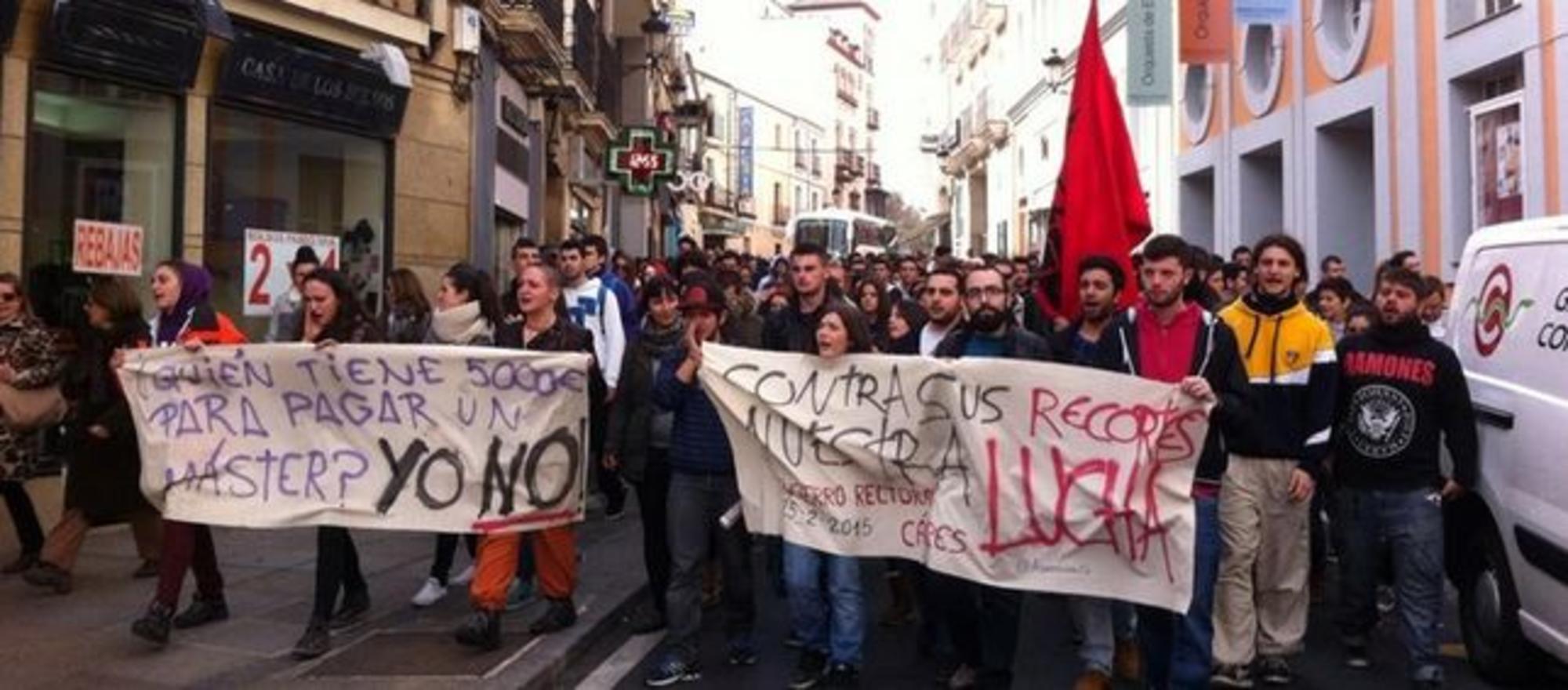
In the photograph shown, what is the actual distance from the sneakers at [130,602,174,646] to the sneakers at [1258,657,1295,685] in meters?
4.79

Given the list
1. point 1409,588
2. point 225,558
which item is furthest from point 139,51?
point 1409,588

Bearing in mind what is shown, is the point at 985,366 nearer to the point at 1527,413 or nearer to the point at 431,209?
the point at 1527,413

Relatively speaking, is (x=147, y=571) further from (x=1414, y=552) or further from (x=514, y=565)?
(x=1414, y=552)

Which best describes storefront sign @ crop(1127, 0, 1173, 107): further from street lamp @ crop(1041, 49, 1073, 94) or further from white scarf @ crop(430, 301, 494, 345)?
white scarf @ crop(430, 301, 494, 345)

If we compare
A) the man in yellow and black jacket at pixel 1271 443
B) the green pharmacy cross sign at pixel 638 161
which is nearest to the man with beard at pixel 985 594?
the man in yellow and black jacket at pixel 1271 443

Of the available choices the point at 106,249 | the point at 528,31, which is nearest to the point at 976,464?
the point at 106,249

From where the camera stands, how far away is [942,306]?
20.4 ft

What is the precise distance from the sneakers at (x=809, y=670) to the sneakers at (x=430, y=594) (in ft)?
7.09

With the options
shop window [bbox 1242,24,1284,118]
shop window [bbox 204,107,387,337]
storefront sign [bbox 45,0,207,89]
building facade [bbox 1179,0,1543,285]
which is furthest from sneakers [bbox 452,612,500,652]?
shop window [bbox 1242,24,1284,118]

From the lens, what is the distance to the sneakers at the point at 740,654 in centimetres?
627

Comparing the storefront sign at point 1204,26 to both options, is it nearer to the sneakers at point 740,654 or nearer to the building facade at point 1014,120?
the building facade at point 1014,120

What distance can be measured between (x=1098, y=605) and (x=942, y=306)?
1.52m

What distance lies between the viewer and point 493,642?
6172 mm

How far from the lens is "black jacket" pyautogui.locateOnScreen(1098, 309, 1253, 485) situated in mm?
5191
